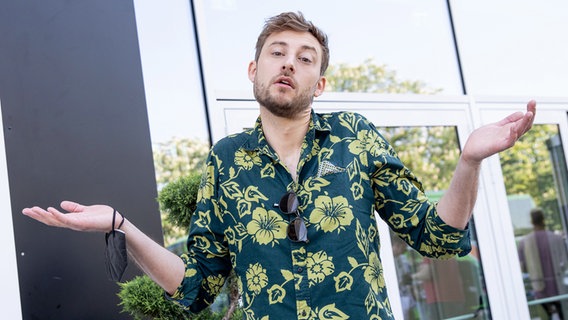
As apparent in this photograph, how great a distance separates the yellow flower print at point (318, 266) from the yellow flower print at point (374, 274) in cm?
7

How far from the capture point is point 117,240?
3.88 ft

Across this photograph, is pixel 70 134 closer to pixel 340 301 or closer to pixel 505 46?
pixel 340 301

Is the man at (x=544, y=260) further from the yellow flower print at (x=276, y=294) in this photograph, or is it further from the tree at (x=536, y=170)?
the yellow flower print at (x=276, y=294)

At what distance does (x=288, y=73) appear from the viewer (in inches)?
55.2

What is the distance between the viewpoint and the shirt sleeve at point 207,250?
1371mm

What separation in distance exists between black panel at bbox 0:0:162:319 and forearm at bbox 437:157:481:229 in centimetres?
157

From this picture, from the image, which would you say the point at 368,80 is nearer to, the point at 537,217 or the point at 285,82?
the point at 537,217

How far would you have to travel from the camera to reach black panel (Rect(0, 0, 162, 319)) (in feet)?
7.54

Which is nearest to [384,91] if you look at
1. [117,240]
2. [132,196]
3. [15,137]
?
[132,196]

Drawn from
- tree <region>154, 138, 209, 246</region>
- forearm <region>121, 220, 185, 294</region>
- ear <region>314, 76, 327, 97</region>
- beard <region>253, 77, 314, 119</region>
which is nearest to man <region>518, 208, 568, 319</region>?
tree <region>154, 138, 209, 246</region>

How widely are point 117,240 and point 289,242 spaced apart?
0.34 metres

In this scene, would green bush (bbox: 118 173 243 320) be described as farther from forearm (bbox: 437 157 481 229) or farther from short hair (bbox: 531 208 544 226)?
short hair (bbox: 531 208 544 226)

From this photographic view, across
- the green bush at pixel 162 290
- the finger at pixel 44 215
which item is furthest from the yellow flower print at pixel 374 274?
the green bush at pixel 162 290

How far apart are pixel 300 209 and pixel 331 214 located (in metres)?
0.06
